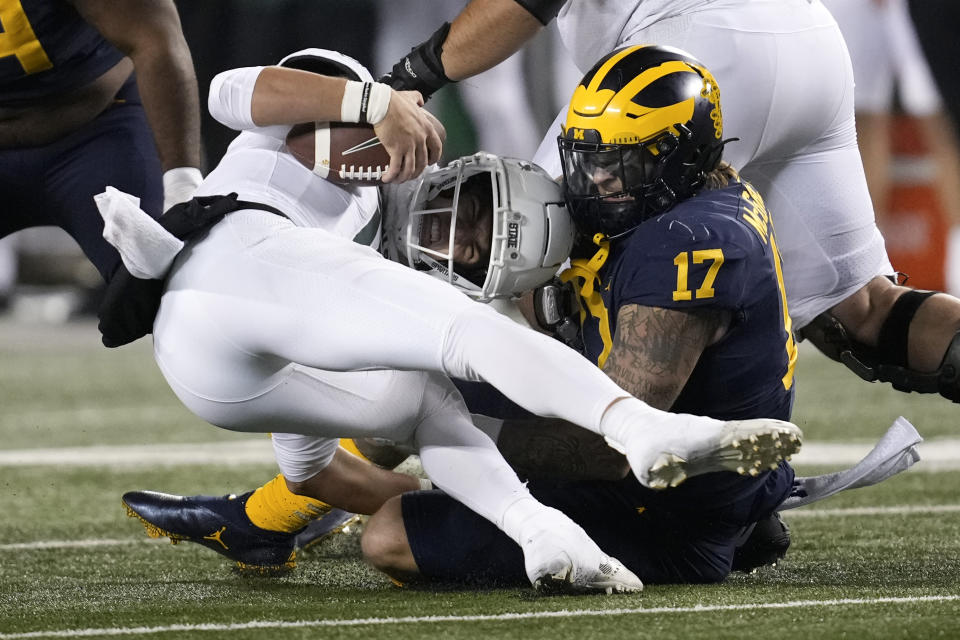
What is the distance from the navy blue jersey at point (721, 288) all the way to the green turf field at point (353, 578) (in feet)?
1.09

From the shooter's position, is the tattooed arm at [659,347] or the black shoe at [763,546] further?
the black shoe at [763,546]

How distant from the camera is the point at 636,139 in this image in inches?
96.6

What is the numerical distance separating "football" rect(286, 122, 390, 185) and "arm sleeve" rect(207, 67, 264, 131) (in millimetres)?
125

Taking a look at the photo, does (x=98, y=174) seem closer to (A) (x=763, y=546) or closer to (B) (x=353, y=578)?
(B) (x=353, y=578)

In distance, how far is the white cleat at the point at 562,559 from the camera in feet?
6.95

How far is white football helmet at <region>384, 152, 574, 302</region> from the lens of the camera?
2514 millimetres

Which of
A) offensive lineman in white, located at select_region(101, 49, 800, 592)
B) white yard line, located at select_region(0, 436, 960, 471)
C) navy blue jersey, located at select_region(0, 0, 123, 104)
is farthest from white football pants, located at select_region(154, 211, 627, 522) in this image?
white yard line, located at select_region(0, 436, 960, 471)

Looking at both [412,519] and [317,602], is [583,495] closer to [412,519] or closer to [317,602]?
[412,519]

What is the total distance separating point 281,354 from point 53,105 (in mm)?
1490

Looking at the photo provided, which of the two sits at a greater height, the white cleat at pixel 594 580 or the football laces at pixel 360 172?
Result: the football laces at pixel 360 172

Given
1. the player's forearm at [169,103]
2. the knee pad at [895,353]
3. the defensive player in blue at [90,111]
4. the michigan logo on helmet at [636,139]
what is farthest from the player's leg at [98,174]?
the knee pad at [895,353]

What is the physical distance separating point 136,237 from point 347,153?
0.42m

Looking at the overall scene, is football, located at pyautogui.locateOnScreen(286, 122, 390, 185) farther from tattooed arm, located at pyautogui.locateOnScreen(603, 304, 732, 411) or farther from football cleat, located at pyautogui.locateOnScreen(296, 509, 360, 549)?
football cleat, located at pyautogui.locateOnScreen(296, 509, 360, 549)

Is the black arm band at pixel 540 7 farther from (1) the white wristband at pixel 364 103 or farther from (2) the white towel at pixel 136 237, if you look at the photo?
(2) the white towel at pixel 136 237
